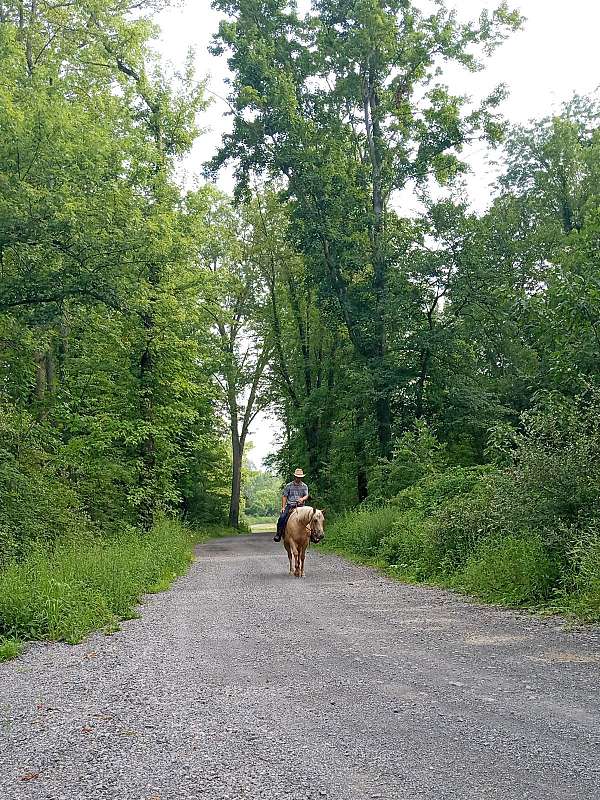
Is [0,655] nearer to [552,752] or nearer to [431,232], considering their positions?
[552,752]

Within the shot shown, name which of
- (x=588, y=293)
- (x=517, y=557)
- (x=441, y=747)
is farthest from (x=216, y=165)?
(x=441, y=747)

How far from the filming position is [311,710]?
15.7 feet

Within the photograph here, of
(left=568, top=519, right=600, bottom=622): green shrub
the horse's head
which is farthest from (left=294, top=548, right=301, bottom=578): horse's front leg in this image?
(left=568, top=519, right=600, bottom=622): green shrub

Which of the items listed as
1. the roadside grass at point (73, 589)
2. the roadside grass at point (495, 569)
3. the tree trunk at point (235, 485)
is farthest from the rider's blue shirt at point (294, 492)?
the tree trunk at point (235, 485)

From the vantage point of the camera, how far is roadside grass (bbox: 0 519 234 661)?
834 cm

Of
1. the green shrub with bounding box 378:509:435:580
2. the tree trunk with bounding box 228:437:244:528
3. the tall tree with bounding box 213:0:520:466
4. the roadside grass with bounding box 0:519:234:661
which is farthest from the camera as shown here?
the tree trunk with bounding box 228:437:244:528

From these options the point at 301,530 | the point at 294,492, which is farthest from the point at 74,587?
the point at 294,492

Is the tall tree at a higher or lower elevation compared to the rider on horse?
higher

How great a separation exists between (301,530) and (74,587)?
5652 mm

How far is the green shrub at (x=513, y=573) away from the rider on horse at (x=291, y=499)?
15.7 feet

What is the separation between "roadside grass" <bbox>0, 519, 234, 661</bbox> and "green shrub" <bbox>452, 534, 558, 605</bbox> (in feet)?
17.0

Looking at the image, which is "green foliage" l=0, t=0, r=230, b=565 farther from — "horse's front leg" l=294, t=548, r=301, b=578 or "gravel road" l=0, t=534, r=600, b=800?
"gravel road" l=0, t=534, r=600, b=800

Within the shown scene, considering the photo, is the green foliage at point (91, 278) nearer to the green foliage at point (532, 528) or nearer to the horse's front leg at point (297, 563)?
the horse's front leg at point (297, 563)

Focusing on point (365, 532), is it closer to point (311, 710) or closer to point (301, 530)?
point (301, 530)
